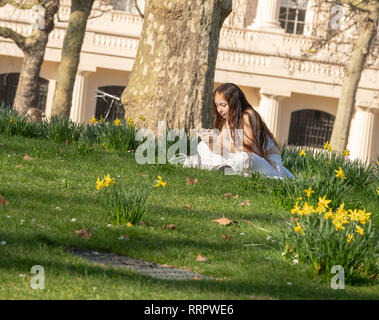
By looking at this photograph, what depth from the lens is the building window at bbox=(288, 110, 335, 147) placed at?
117 ft

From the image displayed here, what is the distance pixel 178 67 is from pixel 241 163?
2.71 metres

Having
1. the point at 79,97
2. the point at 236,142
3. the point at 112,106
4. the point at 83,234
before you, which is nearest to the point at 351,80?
the point at 112,106

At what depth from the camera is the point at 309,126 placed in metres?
35.7

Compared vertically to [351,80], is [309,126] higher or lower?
lower

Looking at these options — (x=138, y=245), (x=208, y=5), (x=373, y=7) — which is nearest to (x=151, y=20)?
(x=208, y=5)

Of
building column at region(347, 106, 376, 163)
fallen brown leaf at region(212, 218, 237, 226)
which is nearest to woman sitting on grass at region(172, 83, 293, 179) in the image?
fallen brown leaf at region(212, 218, 237, 226)

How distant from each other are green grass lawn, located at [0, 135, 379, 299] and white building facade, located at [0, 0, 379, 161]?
2414 centimetres

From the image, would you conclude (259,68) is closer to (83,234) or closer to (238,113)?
(238,113)

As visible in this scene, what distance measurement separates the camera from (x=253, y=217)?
6.97 m

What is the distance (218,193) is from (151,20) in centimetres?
416

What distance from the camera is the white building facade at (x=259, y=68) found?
32.8m
